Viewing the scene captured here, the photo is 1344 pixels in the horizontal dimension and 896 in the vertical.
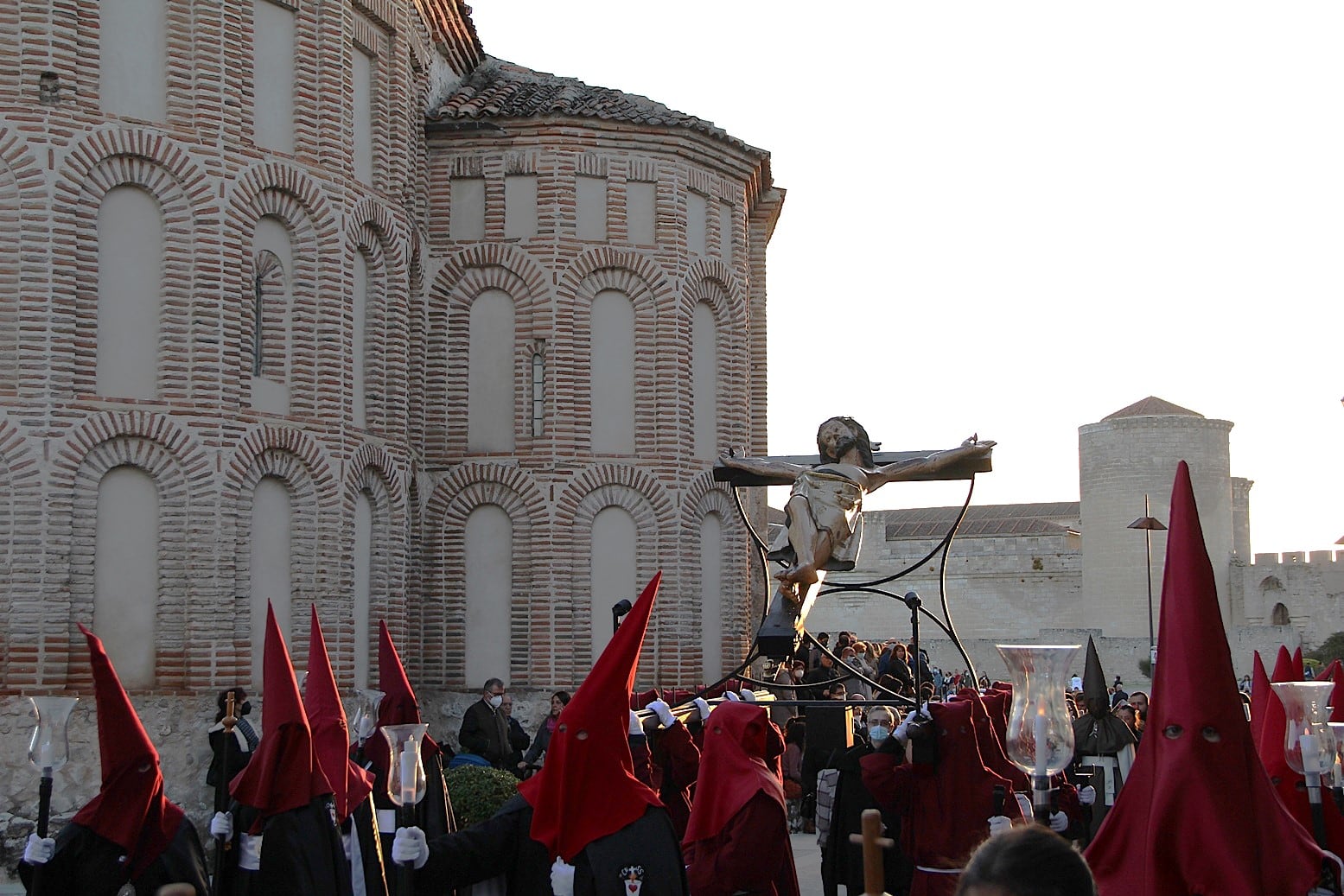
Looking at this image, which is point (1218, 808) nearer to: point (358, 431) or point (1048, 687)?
point (1048, 687)

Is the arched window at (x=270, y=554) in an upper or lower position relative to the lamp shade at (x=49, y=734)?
upper

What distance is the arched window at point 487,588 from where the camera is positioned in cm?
2069

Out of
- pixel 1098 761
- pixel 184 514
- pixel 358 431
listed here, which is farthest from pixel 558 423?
pixel 1098 761

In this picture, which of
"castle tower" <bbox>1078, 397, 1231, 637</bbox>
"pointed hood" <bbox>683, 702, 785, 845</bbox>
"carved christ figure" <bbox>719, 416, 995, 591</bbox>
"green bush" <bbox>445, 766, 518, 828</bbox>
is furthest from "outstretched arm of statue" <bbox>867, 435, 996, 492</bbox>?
"castle tower" <bbox>1078, 397, 1231, 637</bbox>

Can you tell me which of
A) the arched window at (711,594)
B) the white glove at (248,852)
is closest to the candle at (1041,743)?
the white glove at (248,852)

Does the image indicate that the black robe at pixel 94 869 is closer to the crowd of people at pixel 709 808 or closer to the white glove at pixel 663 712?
the crowd of people at pixel 709 808

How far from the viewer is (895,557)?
5900 cm

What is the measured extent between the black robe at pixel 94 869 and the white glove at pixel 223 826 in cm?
36

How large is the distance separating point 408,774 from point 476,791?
5.79 meters

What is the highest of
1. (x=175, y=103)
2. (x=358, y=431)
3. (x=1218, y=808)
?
(x=175, y=103)

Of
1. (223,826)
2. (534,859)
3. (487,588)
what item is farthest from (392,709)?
(487,588)

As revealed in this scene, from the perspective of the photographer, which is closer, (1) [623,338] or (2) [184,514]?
(2) [184,514]

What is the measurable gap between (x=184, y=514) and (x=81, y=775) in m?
2.76

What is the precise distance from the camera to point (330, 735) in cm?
781
